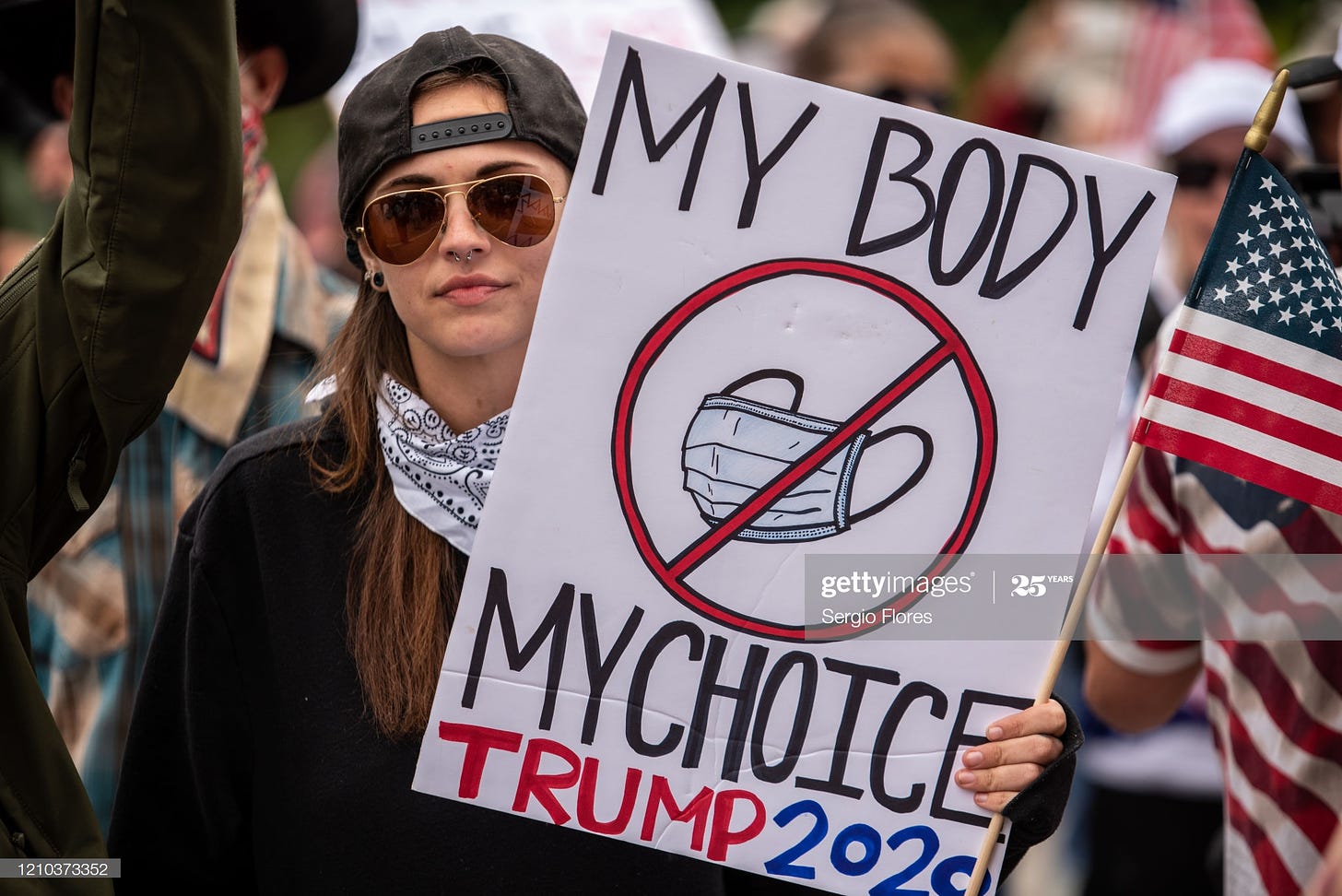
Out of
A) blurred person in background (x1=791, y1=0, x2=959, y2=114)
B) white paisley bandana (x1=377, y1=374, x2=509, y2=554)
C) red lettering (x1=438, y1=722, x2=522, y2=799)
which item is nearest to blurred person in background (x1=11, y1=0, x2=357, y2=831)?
white paisley bandana (x1=377, y1=374, x2=509, y2=554)

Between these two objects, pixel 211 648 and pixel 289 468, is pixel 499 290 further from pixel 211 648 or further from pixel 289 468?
pixel 211 648

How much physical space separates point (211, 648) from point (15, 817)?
0.38m

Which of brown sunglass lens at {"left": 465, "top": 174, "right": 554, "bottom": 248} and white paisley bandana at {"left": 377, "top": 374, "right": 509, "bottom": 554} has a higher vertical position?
brown sunglass lens at {"left": 465, "top": 174, "right": 554, "bottom": 248}

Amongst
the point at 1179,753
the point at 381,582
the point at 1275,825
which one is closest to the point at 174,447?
the point at 381,582

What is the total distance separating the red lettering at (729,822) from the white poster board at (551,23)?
2243 millimetres

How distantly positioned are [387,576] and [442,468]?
0.54 ft

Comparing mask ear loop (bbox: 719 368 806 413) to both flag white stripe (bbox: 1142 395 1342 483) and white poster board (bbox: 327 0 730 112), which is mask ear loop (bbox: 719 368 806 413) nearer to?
flag white stripe (bbox: 1142 395 1342 483)

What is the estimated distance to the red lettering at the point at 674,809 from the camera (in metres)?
1.97

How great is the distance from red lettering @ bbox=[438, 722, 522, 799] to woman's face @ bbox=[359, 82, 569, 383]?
52cm

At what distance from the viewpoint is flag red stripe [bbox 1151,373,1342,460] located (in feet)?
6.70

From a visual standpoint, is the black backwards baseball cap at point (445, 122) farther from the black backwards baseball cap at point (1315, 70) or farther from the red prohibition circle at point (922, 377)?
the black backwards baseball cap at point (1315, 70)

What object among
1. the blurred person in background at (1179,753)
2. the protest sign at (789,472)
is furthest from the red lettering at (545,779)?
the blurred person in background at (1179,753)

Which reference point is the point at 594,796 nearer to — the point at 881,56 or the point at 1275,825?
the point at 1275,825

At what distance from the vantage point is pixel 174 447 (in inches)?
120
